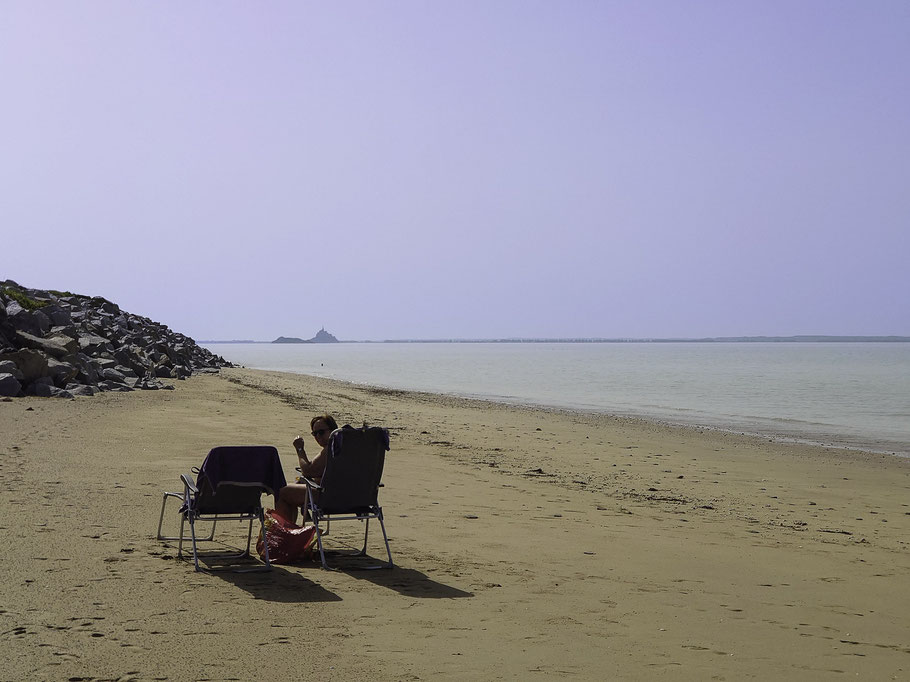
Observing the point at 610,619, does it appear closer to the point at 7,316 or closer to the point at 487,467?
the point at 487,467

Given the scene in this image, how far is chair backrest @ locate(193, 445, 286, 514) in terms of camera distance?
6297 mm

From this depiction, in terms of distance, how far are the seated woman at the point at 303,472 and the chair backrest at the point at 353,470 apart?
0.70 ft

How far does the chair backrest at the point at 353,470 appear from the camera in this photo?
257 inches

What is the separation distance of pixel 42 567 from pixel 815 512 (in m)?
8.29

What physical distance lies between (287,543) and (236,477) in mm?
711

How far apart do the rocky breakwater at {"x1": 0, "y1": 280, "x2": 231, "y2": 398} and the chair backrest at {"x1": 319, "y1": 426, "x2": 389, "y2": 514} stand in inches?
574

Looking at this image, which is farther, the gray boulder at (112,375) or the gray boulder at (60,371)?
the gray boulder at (112,375)

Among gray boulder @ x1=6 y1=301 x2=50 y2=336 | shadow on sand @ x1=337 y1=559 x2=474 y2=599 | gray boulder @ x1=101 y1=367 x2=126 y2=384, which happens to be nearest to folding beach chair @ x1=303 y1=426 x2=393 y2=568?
shadow on sand @ x1=337 y1=559 x2=474 y2=599

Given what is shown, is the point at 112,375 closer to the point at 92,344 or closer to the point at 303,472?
the point at 92,344

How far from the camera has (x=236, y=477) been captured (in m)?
6.36

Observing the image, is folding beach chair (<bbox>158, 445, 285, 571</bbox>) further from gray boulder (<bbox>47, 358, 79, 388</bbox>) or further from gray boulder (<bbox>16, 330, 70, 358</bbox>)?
gray boulder (<bbox>16, 330, 70, 358</bbox>)

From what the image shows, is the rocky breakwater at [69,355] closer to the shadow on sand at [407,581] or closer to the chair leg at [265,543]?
the chair leg at [265,543]

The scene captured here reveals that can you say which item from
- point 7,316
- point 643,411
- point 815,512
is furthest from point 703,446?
point 7,316

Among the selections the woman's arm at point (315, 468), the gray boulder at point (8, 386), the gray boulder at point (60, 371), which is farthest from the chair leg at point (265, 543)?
the gray boulder at point (60, 371)
